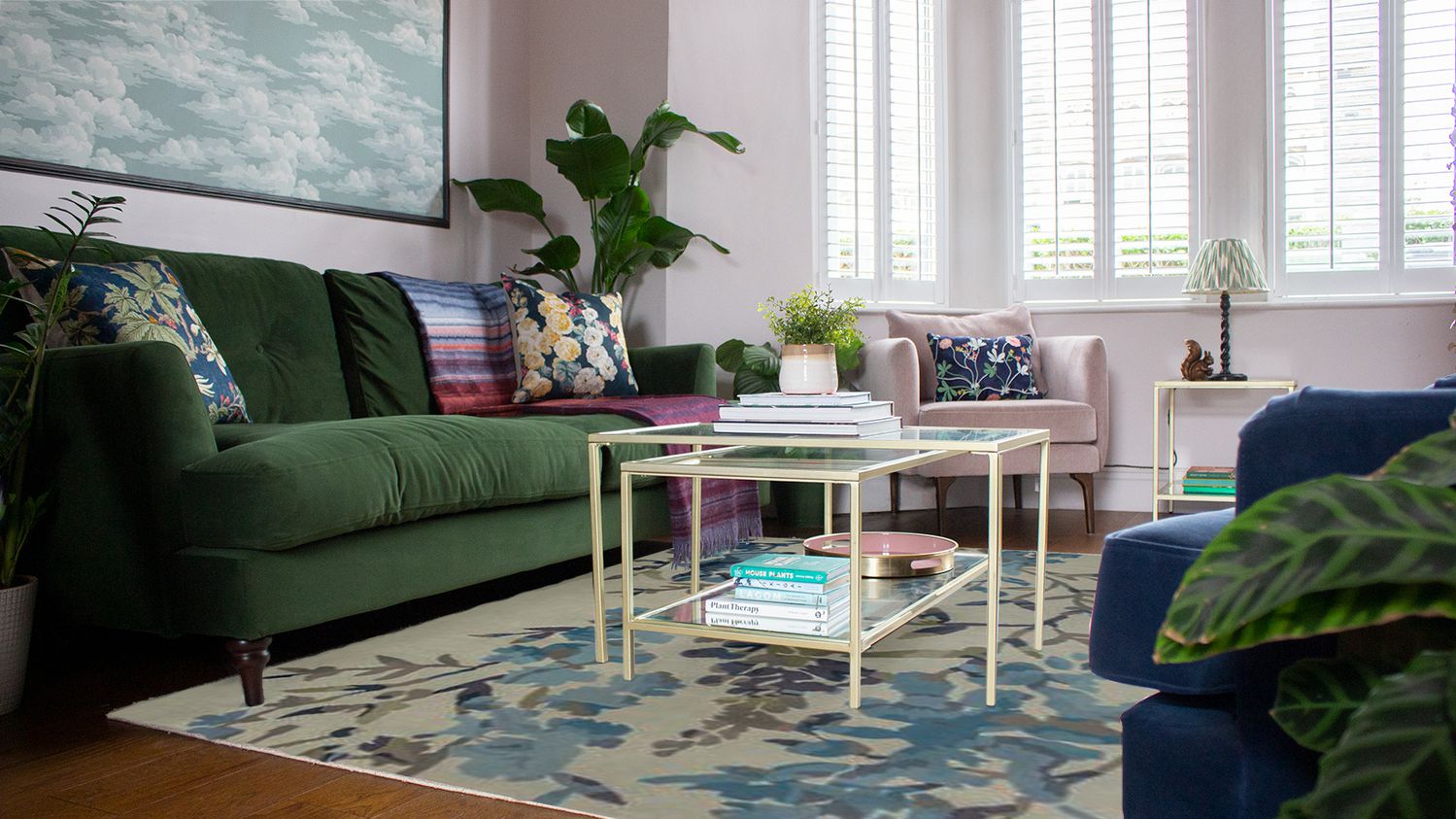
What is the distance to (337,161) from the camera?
11.9 feet

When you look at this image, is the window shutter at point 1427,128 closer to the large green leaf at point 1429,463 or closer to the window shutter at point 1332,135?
the window shutter at point 1332,135

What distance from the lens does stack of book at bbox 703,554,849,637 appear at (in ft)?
6.10

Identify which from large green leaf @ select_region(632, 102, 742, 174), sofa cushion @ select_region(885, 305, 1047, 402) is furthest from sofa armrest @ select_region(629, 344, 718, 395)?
sofa cushion @ select_region(885, 305, 1047, 402)

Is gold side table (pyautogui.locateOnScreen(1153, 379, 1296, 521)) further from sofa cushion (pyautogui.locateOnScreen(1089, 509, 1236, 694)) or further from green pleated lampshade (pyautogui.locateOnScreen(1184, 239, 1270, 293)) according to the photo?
sofa cushion (pyautogui.locateOnScreen(1089, 509, 1236, 694))

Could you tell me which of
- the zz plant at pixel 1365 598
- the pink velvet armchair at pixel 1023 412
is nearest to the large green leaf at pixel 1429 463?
the zz plant at pixel 1365 598

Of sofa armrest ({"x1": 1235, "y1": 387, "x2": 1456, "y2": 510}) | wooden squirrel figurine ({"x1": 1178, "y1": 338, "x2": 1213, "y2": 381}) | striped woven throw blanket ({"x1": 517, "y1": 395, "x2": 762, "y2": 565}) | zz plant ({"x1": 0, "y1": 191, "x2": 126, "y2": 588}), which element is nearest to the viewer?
sofa armrest ({"x1": 1235, "y1": 387, "x2": 1456, "y2": 510})

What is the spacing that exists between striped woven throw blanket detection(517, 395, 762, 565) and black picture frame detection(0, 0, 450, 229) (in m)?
0.98

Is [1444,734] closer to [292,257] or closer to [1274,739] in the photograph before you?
[1274,739]

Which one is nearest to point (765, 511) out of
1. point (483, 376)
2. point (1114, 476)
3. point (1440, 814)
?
point (483, 376)

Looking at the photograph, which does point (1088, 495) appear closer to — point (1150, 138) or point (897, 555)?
point (1150, 138)

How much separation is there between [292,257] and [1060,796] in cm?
291

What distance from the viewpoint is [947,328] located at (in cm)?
446

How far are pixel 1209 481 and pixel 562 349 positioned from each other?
8.00 feet

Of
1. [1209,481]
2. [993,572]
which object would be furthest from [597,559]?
[1209,481]
